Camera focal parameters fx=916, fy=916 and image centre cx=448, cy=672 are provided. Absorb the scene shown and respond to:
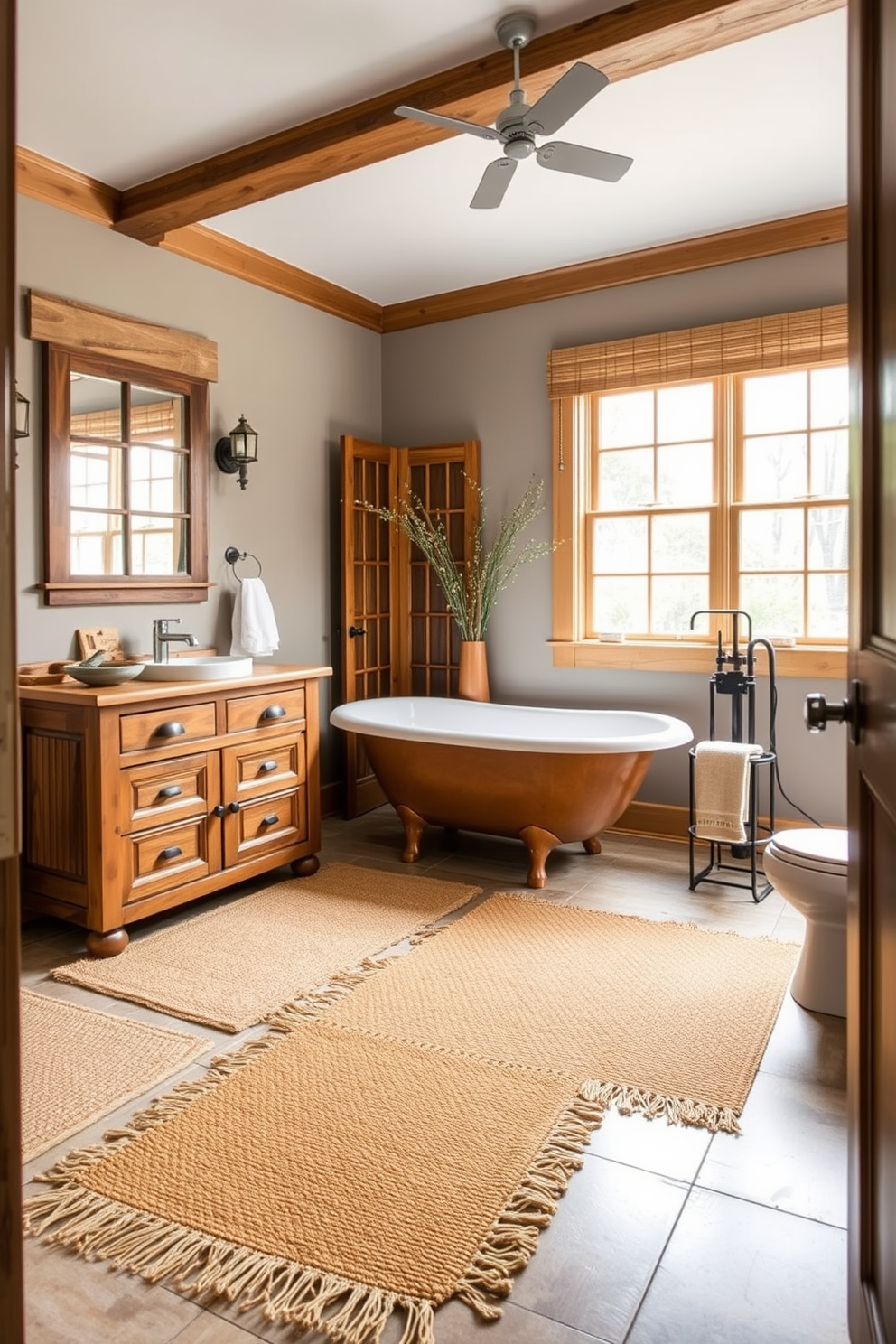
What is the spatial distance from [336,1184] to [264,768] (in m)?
2.00

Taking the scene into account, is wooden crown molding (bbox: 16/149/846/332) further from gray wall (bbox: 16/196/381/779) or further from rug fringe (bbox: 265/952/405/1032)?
rug fringe (bbox: 265/952/405/1032)

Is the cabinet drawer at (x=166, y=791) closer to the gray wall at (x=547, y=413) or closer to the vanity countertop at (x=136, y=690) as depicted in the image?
the vanity countertop at (x=136, y=690)

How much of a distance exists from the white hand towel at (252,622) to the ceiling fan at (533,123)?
80.6 inches

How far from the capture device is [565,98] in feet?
7.88

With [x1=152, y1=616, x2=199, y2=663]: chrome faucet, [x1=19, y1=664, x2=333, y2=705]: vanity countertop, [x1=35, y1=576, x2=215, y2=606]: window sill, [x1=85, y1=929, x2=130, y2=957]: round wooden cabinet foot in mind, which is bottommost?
[x1=85, y1=929, x2=130, y2=957]: round wooden cabinet foot

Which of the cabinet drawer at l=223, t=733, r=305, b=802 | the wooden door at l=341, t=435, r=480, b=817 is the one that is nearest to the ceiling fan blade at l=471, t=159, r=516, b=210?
the wooden door at l=341, t=435, r=480, b=817

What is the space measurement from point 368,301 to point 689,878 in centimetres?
354

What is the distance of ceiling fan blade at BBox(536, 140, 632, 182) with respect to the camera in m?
2.67

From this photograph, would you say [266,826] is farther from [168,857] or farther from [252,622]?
[252,622]

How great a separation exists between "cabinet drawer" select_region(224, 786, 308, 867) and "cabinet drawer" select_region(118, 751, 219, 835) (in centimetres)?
18

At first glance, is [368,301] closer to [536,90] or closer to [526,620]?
[526,620]

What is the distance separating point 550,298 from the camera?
4738 millimetres

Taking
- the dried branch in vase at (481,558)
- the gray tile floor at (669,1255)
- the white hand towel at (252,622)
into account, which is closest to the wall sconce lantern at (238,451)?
the white hand towel at (252,622)

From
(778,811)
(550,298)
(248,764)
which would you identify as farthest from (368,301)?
(778,811)
